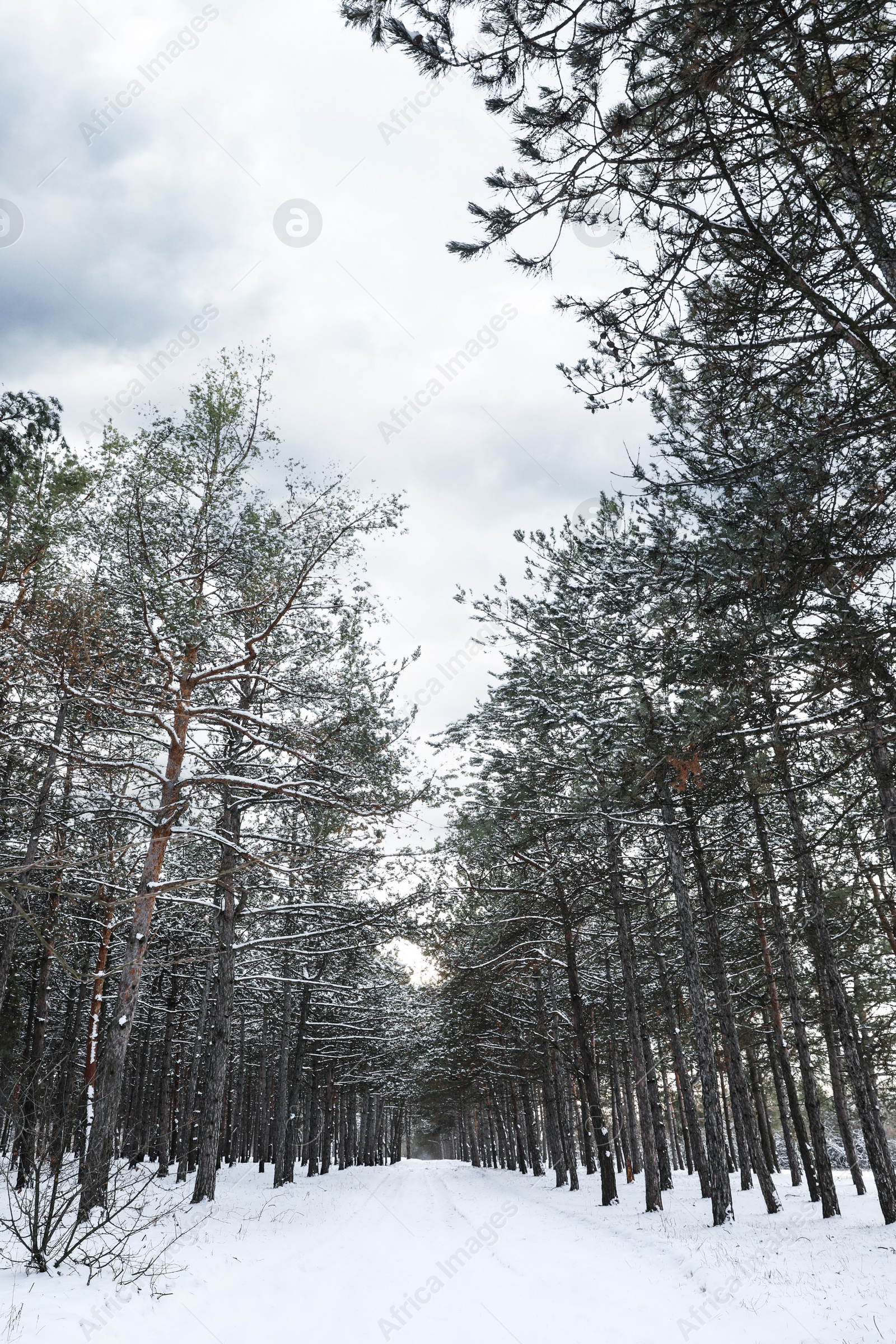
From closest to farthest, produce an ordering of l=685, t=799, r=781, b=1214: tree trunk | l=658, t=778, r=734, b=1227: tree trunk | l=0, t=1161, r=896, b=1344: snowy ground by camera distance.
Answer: l=0, t=1161, r=896, b=1344: snowy ground < l=658, t=778, r=734, b=1227: tree trunk < l=685, t=799, r=781, b=1214: tree trunk

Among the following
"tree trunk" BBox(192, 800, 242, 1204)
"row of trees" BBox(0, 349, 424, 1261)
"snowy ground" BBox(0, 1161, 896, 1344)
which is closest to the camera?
"snowy ground" BBox(0, 1161, 896, 1344)

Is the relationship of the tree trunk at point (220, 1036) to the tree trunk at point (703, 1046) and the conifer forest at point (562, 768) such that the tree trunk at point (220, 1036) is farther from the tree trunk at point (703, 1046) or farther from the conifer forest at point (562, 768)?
the tree trunk at point (703, 1046)

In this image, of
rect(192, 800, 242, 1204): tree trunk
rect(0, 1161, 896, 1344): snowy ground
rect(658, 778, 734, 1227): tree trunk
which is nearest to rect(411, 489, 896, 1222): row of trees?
rect(658, 778, 734, 1227): tree trunk

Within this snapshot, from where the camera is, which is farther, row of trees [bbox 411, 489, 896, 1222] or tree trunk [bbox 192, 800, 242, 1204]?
tree trunk [bbox 192, 800, 242, 1204]

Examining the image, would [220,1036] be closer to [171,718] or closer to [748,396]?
[171,718]

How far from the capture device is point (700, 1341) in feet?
17.8

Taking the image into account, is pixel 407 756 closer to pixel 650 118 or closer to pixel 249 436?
pixel 249 436

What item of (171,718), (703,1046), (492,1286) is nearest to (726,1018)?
(703,1046)

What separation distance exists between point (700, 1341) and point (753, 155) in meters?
8.48

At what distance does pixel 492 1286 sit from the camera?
7520 millimetres

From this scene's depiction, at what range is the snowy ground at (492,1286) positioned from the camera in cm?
554

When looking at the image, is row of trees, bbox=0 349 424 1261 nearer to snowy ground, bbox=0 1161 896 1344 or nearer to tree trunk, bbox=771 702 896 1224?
snowy ground, bbox=0 1161 896 1344

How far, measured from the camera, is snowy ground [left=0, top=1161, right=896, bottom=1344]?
554 centimetres

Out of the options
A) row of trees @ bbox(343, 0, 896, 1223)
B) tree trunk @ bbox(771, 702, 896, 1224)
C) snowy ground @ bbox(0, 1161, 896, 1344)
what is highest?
row of trees @ bbox(343, 0, 896, 1223)
